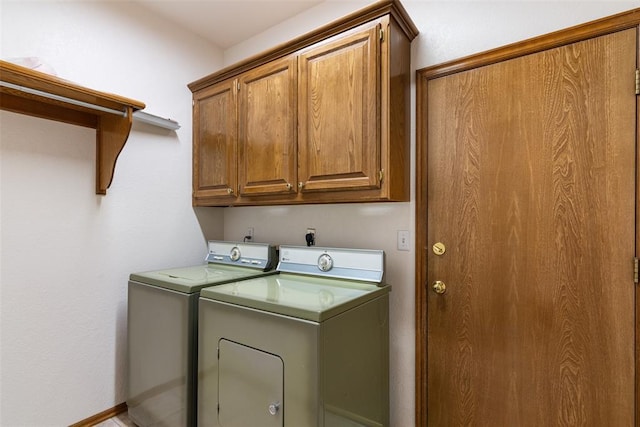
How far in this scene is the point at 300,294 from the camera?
147 centimetres

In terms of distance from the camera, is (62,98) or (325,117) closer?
(62,98)

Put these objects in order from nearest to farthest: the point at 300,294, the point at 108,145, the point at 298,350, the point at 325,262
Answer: the point at 298,350, the point at 300,294, the point at 325,262, the point at 108,145

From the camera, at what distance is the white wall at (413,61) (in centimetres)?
147

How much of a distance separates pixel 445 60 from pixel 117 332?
2555 millimetres

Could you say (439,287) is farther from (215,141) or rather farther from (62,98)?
(62,98)

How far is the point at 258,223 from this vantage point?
253 centimetres

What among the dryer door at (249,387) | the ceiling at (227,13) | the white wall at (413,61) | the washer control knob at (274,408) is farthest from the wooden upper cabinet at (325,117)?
the washer control knob at (274,408)

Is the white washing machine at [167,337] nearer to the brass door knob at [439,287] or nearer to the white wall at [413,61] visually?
the white wall at [413,61]

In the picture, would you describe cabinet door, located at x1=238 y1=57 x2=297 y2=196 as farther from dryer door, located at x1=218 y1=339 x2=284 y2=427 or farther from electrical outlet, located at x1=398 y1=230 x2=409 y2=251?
dryer door, located at x1=218 y1=339 x2=284 y2=427

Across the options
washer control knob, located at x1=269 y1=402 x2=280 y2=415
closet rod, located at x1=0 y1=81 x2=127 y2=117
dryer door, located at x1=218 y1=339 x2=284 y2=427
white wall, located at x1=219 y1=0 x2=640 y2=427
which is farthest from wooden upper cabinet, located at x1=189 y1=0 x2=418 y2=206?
washer control knob, located at x1=269 y1=402 x2=280 y2=415

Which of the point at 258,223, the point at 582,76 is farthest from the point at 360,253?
the point at 582,76

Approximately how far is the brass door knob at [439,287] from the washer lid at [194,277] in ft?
3.15

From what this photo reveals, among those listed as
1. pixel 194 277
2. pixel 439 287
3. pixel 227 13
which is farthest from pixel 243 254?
pixel 227 13

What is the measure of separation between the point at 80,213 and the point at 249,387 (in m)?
1.47
